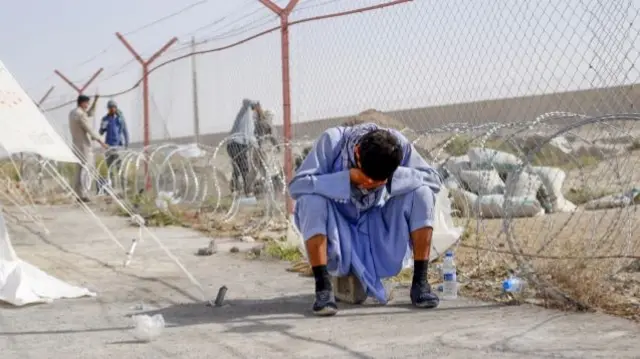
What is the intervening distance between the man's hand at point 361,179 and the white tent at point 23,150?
6.13ft

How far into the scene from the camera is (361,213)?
471cm

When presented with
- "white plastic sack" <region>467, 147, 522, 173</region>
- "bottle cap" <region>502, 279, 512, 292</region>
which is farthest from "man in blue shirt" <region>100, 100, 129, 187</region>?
"bottle cap" <region>502, 279, 512, 292</region>

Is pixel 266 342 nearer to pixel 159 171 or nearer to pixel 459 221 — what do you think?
pixel 459 221

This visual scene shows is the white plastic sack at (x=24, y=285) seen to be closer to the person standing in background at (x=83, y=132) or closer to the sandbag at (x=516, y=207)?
the sandbag at (x=516, y=207)

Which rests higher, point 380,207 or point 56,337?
point 380,207

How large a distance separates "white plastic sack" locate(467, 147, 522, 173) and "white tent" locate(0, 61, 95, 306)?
2632 mm

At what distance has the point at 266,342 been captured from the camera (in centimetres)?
Answer: 388

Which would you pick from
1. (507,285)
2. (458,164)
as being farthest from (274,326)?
(458,164)

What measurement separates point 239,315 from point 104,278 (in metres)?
1.88

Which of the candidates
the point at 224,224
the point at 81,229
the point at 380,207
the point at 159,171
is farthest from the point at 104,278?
the point at 159,171

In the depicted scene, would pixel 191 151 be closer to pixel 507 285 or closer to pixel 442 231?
pixel 442 231

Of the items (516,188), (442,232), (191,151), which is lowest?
(442,232)

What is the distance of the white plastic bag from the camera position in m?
3.94

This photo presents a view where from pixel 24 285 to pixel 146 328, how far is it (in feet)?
4.67
